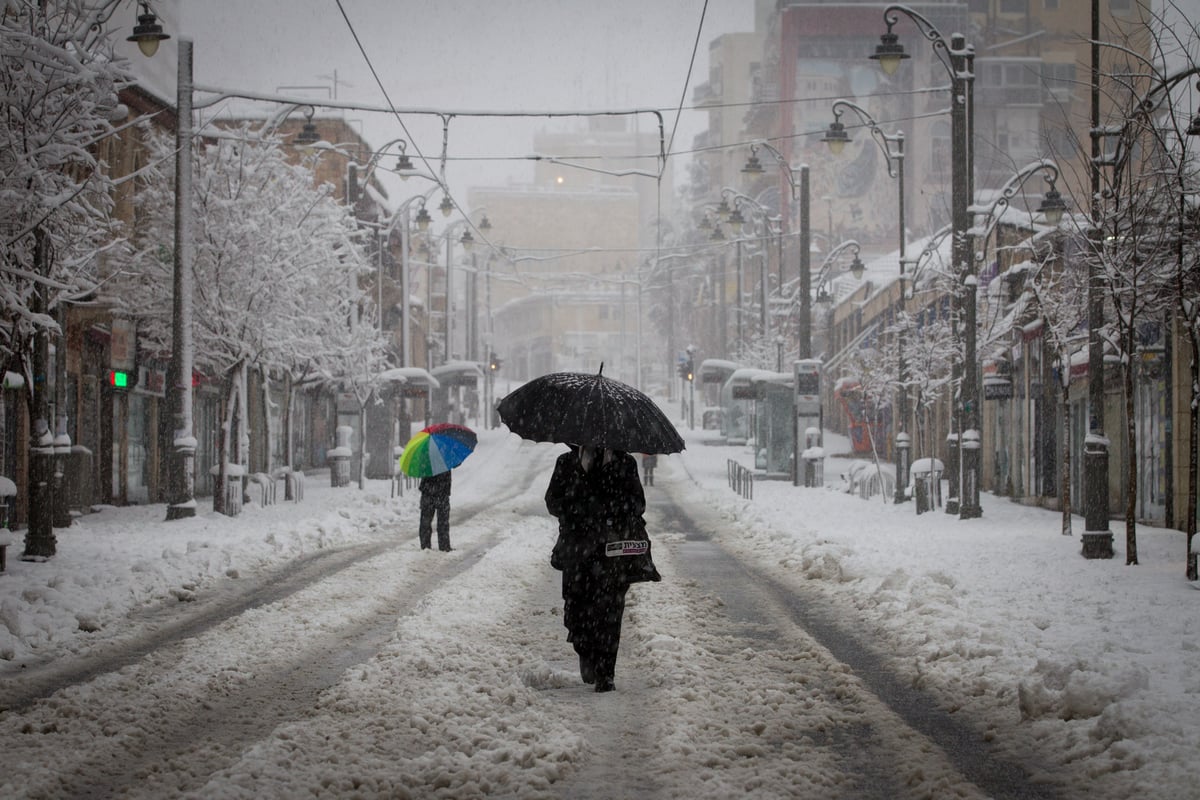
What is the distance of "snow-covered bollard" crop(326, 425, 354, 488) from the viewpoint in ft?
113

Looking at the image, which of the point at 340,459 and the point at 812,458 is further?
the point at 812,458

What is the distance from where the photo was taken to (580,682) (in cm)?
869

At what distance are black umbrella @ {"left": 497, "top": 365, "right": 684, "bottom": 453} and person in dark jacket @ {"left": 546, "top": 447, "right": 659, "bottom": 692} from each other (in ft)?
0.63

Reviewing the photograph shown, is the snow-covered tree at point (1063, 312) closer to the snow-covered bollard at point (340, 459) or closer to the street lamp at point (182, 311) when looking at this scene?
the street lamp at point (182, 311)

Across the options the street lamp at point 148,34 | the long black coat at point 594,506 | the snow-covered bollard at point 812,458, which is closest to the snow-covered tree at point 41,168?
the street lamp at point 148,34

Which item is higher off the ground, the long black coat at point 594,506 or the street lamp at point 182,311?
the street lamp at point 182,311

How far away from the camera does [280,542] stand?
18406mm

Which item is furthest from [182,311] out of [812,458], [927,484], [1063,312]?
[812,458]

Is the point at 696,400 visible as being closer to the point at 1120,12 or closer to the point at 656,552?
the point at 1120,12

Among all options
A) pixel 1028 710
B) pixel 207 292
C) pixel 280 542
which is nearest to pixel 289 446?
pixel 207 292

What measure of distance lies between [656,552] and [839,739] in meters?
11.6

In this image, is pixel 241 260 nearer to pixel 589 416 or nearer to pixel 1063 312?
pixel 1063 312

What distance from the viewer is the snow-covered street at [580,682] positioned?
20.8 ft

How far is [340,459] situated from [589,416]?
26907mm
